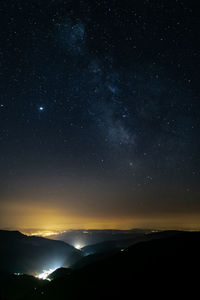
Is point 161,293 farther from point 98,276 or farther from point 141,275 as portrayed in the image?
point 98,276

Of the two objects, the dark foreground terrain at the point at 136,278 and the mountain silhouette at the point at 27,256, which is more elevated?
the dark foreground terrain at the point at 136,278

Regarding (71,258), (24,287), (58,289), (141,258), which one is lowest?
(71,258)

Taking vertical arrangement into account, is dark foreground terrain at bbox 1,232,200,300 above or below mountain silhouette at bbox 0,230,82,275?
above

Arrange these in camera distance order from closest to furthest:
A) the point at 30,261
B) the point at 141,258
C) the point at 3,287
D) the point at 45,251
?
the point at 141,258, the point at 3,287, the point at 30,261, the point at 45,251

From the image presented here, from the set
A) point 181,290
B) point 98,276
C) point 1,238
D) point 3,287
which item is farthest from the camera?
point 1,238

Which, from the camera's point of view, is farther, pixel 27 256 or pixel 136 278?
pixel 27 256

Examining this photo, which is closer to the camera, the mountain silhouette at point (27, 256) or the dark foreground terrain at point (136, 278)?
the dark foreground terrain at point (136, 278)

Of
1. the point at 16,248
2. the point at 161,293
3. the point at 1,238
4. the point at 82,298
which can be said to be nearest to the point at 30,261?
the point at 16,248

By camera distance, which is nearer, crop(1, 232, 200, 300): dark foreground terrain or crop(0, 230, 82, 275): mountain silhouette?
crop(1, 232, 200, 300): dark foreground terrain

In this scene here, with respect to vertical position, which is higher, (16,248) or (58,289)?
(58,289)

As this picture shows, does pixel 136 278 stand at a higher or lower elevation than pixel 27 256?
higher

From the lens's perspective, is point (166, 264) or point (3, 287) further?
point (3, 287)
